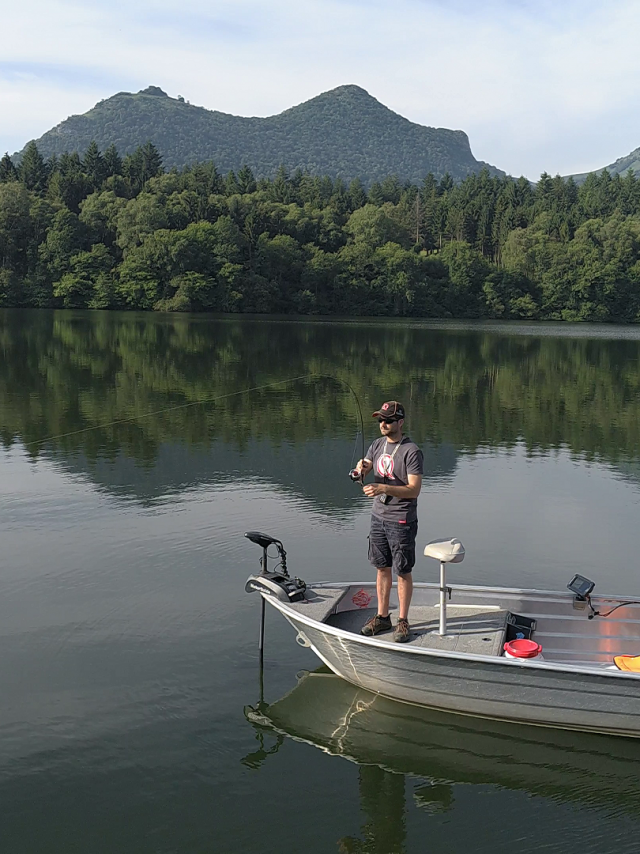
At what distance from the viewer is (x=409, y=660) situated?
294 inches

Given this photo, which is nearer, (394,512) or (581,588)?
(394,512)

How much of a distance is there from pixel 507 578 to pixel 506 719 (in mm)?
3789

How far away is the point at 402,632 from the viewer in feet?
25.8

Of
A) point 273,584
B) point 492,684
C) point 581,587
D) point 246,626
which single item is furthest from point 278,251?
point 492,684

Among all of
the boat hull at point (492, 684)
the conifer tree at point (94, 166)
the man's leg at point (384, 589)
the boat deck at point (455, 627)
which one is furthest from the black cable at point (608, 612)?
the conifer tree at point (94, 166)

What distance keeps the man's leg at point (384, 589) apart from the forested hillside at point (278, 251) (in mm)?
86680

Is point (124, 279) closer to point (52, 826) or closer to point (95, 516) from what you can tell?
point (95, 516)

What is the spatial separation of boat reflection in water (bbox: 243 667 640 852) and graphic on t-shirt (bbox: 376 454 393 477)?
209 cm

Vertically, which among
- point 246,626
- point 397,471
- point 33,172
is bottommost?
point 246,626

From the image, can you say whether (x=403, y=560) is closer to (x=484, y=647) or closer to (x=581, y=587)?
(x=484, y=647)

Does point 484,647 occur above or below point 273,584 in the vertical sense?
below

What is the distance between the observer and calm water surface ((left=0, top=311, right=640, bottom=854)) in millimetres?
6543

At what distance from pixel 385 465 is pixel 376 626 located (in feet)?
4.83

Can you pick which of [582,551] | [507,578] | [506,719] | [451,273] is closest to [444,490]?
[582,551]
